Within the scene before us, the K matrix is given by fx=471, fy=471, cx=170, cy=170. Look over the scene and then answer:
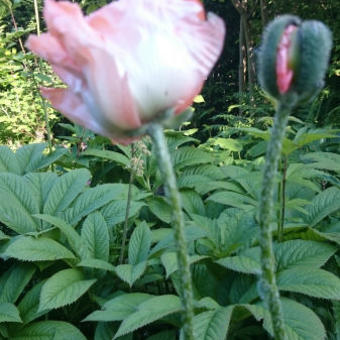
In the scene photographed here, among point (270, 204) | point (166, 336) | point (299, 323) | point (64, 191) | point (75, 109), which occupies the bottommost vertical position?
point (166, 336)

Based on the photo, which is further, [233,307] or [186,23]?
[233,307]

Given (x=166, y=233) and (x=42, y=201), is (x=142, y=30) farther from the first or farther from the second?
(x=42, y=201)

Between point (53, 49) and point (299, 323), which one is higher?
point (53, 49)

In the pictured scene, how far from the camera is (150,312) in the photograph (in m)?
1.14

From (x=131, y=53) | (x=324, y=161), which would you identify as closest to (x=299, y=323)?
(x=324, y=161)

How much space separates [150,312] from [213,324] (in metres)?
0.15

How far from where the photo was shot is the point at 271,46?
0.48 m

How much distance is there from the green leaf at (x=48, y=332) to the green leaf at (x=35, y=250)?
193mm

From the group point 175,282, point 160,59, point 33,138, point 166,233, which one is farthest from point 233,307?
point 33,138

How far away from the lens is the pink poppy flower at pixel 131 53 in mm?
468

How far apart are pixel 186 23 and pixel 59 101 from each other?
0.17 meters

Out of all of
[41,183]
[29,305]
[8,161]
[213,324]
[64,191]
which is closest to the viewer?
[213,324]

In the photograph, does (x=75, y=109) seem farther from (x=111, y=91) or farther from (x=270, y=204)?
(x=270, y=204)

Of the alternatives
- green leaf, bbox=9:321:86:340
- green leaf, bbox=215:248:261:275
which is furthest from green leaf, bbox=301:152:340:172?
green leaf, bbox=9:321:86:340
